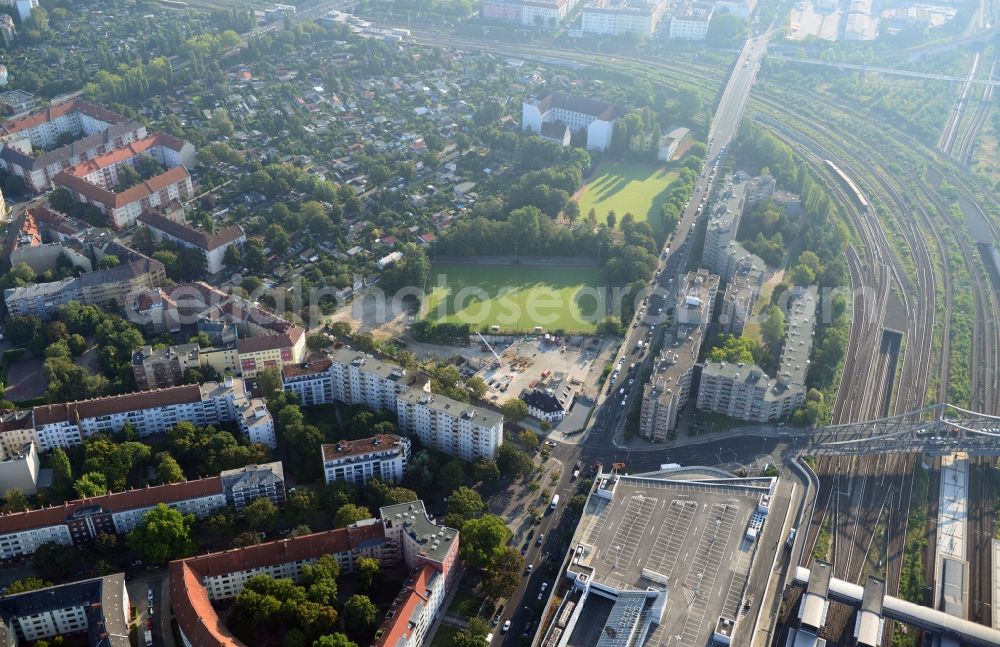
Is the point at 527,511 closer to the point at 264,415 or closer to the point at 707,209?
the point at 264,415

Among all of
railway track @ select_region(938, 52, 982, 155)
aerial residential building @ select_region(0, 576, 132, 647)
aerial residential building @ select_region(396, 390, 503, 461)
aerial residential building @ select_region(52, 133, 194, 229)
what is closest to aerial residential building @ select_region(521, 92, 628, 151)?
aerial residential building @ select_region(52, 133, 194, 229)

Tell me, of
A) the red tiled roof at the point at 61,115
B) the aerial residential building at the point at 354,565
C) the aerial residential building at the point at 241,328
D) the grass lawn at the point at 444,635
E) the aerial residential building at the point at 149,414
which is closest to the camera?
the aerial residential building at the point at 354,565

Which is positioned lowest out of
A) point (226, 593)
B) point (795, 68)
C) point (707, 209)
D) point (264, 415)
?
point (226, 593)

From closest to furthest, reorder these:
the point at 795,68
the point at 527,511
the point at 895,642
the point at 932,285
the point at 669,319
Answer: the point at 895,642 → the point at 527,511 → the point at 669,319 → the point at 932,285 → the point at 795,68

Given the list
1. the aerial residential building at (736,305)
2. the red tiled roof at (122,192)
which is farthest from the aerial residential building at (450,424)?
the red tiled roof at (122,192)

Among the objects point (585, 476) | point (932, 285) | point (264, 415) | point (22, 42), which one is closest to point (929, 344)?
point (932, 285)

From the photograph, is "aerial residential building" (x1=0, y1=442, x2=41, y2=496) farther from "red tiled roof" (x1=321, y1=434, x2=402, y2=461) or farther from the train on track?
the train on track

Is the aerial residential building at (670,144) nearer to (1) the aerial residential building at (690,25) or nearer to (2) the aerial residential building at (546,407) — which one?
(1) the aerial residential building at (690,25)
